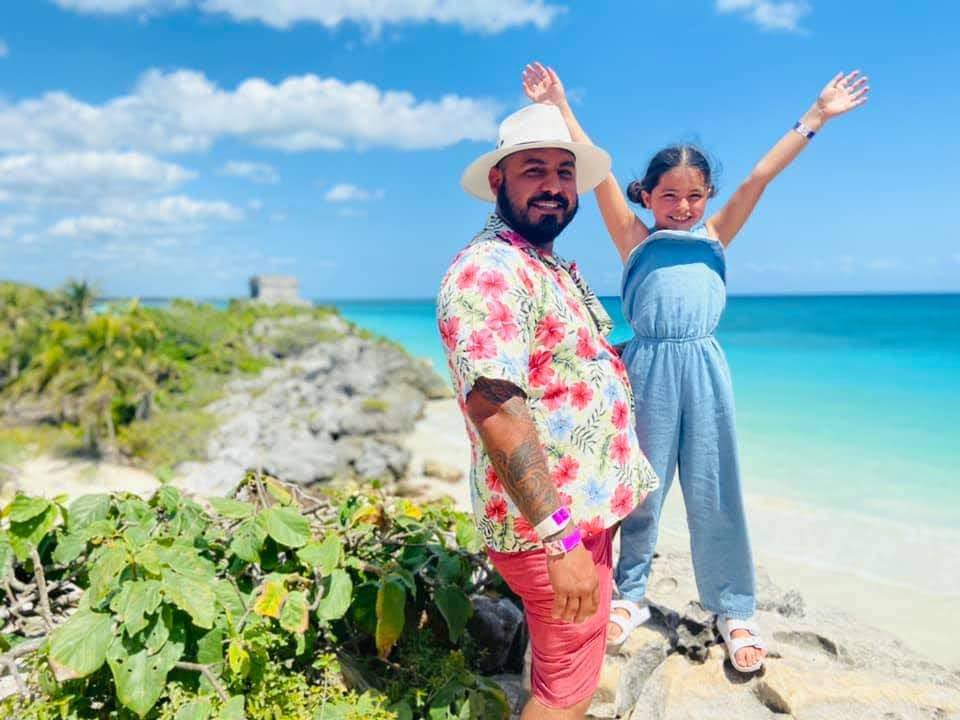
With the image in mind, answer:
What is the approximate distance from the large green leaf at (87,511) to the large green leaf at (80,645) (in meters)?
0.56

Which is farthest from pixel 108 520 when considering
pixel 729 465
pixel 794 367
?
pixel 794 367

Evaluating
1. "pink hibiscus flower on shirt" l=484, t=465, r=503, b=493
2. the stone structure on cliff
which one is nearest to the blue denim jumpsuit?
A: "pink hibiscus flower on shirt" l=484, t=465, r=503, b=493

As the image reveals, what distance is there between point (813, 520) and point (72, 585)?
23.6ft

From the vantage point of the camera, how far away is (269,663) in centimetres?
234

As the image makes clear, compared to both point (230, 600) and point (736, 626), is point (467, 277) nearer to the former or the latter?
point (230, 600)

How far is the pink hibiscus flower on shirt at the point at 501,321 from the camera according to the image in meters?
1.72

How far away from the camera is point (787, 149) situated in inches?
105

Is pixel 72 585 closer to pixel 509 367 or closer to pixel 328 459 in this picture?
pixel 509 367

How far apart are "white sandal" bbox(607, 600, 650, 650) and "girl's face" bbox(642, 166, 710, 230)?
1474 millimetres

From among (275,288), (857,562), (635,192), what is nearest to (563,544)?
(635,192)

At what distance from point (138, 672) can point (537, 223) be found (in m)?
1.77

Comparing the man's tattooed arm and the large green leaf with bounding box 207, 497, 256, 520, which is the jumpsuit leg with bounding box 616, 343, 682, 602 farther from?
the large green leaf with bounding box 207, 497, 256, 520

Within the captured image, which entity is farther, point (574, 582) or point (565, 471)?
point (565, 471)

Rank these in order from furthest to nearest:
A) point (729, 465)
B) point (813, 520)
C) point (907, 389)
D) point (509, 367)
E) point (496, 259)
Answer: point (907, 389), point (813, 520), point (729, 465), point (496, 259), point (509, 367)
